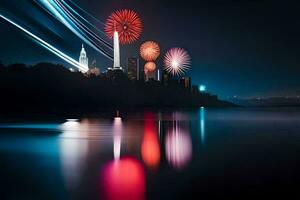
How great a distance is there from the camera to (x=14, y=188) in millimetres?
14961

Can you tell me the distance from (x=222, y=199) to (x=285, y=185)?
3.90m

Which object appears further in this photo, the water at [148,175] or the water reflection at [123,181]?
the water at [148,175]

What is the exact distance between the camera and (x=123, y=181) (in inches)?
638

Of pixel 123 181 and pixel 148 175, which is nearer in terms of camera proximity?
pixel 123 181

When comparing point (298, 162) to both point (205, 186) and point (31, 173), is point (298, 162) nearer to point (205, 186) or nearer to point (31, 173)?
point (205, 186)

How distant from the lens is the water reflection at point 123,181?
45.0ft

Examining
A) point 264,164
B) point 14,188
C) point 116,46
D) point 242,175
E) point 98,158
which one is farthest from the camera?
point 116,46

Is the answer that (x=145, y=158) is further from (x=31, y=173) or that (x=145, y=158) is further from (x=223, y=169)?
(x=31, y=173)

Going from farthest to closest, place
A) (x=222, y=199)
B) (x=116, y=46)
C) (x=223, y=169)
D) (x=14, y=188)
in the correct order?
(x=116, y=46) → (x=223, y=169) → (x=14, y=188) → (x=222, y=199)

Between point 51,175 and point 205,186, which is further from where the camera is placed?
point 51,175

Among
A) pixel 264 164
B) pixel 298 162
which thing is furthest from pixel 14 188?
pixel 298 162

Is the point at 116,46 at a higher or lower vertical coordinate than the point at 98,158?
higher

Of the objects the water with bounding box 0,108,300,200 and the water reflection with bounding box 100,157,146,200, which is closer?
the water reflection with bounding box 100,157,146,200

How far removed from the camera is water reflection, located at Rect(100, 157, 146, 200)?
45.0 ft
